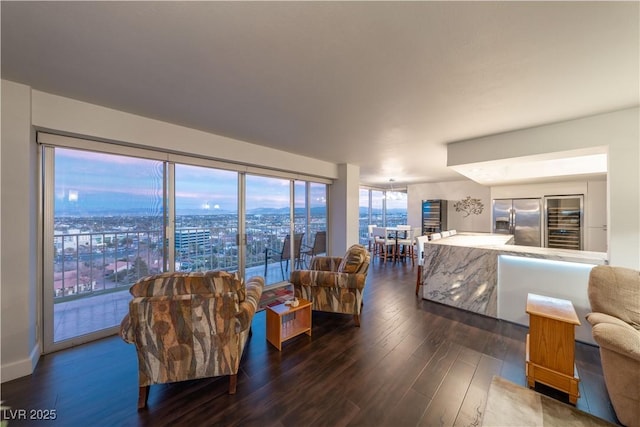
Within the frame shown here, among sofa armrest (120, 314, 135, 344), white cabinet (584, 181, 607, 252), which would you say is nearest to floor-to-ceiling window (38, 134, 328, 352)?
sofa armrest (120, 314, 135, 344)

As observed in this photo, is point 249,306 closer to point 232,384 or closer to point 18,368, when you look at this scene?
point 232,384

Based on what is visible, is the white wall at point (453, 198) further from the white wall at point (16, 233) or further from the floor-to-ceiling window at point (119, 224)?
the white wall at point (16, 233)

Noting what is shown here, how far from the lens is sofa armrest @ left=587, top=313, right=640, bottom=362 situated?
144 centimetres

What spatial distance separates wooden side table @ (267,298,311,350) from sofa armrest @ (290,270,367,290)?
11.5 inches

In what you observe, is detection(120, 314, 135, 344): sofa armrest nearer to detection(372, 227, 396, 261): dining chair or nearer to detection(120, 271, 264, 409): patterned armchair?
detection(120, 271, 264, 409): patterned armchair

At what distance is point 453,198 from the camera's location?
7.50m

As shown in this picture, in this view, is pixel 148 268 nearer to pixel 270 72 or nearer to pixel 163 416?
pixel 163 416

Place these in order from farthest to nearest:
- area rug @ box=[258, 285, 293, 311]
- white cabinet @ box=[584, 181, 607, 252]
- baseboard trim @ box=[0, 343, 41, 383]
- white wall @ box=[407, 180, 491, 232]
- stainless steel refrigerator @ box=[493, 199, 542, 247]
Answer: white wall @ box=[407, 180, 491, 232] < stainless steel refrigerator @ box=[493, 199, 542, 247] < white cabinet @ box=[584, 181, 607, 252] < area rug @ box=[258, 285, 293, 311] < baseboard trim @ box=[0, 343, 41, 383]

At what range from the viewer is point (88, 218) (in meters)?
2.69

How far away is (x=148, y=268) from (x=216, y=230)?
1.01 m

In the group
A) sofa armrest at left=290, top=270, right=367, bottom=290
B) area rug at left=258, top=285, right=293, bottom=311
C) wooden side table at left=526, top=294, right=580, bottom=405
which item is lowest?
area rug at left=258, top=285, right=293, bottom=311

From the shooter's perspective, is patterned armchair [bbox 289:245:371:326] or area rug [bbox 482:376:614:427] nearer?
area rug [bbox 482:376:614:427]

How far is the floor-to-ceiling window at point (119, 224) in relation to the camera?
8.09ft

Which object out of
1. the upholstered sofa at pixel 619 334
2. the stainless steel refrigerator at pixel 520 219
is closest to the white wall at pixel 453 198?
the stainless steel refrigerator at pixel 520 219
